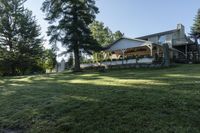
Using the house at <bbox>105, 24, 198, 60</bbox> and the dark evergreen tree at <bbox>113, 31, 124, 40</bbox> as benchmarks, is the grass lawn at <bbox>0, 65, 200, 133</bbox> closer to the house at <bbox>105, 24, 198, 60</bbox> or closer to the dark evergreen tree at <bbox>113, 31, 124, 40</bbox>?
the house at <bbox>105, 24, 198, 60</bbox>

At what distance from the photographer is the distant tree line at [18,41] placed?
32125mm

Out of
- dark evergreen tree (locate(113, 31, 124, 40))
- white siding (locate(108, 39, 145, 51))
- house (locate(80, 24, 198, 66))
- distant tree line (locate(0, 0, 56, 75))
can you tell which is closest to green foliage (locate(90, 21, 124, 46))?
dark evergreen tree (locate(113, 31, 124, 40))

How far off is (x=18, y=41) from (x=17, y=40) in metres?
0.29

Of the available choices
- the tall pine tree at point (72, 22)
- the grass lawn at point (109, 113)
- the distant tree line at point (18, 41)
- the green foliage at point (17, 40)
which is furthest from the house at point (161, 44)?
the grass lawn at point (109, 113)

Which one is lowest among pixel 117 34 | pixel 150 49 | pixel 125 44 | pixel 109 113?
pixel 109 113

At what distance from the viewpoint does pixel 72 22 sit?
85.4 ft

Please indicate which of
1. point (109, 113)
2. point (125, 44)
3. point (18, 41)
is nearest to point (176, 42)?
point (125, 44)

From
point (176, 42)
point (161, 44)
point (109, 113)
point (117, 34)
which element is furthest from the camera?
point (117, 34)

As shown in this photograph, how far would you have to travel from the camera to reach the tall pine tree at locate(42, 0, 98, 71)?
84.0ft

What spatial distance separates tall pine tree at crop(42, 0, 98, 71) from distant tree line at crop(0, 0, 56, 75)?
19.8 ft

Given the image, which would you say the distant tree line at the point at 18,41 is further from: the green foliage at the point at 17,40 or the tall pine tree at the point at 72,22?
the tall pine tree at the point at 72,22

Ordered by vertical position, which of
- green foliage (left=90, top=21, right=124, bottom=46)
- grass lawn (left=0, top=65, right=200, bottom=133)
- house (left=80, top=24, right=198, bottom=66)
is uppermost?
green foliage (left=90, top=21, right=124, bottom=46)

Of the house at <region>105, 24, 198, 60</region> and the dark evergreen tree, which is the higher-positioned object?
the dark evergreen tree

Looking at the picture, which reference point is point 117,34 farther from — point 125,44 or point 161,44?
point 125,44
